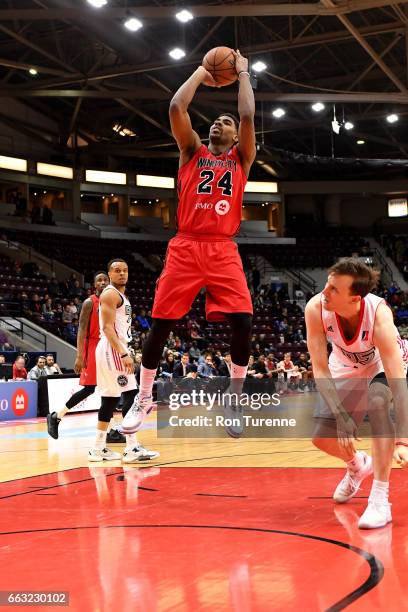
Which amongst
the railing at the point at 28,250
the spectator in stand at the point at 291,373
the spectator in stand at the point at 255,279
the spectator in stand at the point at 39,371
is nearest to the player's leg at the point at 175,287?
the spectator in stand at the point at 39,371

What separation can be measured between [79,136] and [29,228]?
698 centimetres

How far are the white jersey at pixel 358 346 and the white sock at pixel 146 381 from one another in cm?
155

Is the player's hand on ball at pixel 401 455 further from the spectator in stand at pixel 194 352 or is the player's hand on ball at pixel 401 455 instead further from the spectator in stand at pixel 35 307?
the spectator in stand at pixel 35 307

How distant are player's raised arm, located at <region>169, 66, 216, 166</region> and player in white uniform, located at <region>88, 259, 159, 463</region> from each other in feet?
6.57

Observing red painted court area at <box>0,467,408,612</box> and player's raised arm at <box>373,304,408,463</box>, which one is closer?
red painted court area at <box>0,467,408,612</box>

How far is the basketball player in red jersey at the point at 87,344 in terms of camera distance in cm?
815

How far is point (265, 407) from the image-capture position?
42.2 ft

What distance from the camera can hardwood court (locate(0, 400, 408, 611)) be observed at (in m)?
2.77

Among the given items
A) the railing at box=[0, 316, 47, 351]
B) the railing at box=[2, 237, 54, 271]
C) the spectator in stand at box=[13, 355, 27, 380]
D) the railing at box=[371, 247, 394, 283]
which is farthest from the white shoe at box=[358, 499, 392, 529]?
the railing at box=[371, 247, 394, 283]

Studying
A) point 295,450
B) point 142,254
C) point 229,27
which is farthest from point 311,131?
point 295,450

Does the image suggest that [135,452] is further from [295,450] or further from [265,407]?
[265,407]

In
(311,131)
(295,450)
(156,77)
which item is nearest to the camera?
(295,450)

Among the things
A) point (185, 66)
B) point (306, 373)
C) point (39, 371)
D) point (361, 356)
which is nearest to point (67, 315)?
point (39, 371)

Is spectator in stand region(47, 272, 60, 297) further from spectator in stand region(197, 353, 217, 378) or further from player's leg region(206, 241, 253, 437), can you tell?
player's leg region(206, 241, 253, 437)
